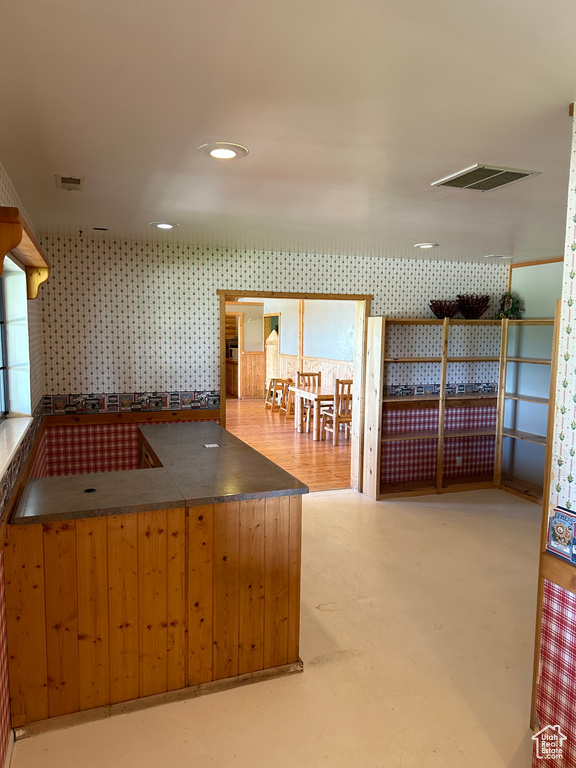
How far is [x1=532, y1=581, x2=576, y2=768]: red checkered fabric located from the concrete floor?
0.25 m

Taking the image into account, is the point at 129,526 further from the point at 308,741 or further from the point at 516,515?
the point at 516,515

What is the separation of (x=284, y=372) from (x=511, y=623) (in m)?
8.89

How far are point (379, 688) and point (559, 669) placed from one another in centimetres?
86

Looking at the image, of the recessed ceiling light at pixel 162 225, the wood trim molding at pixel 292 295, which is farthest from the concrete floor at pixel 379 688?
the recessed ceiling light at pixel 162 225

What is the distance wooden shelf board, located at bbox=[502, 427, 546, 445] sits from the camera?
5.23 meters

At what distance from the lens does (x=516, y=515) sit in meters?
4.93

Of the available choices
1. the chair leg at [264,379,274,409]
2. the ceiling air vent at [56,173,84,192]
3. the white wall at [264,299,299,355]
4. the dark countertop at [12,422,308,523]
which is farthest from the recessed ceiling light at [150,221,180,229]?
the chair leg at [264,379,274,409]

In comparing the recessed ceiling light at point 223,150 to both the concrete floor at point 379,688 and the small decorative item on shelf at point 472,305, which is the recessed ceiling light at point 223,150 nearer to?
the concrete floor at point 379,688

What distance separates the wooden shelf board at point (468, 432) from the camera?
5.61 m

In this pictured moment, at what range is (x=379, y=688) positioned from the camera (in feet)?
8.23

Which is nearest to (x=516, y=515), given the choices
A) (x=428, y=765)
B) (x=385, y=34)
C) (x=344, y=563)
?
(x=344, y=563)

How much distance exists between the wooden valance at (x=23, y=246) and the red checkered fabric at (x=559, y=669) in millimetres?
2195

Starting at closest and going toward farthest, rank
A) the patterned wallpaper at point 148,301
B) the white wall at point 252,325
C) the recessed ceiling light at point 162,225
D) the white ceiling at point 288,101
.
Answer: the white ceiling at point 288,101
the recessed ceiling light at point 162,225
the patterned wallpaper at point 148,301
the white wall at point 252,325

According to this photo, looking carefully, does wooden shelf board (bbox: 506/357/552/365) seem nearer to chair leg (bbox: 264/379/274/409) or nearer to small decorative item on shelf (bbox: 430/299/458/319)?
small decorative item on shelf (bbox: 430/299/458/319)
